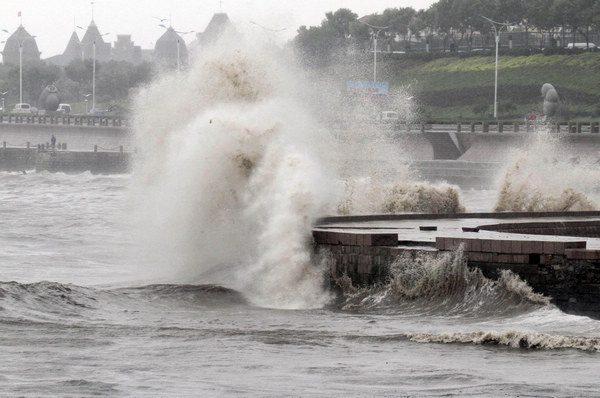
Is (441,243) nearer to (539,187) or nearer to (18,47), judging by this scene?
(539,187)

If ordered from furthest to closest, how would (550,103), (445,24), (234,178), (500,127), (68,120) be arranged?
(445,24)
(68,120)
(550,103)
(500,127)
(234,178)

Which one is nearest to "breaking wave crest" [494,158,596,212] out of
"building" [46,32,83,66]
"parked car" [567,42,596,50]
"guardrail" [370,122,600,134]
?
"guardrail" [370,122,600,134]

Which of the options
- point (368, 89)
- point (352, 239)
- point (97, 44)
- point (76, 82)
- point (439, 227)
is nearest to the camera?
point (352, 239)

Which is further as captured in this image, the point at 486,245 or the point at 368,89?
the point at 368,89

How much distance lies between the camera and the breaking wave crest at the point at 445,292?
46.6 feet

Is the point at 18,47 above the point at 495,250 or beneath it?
above

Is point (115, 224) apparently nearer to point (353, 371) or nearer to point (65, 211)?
point (65, 211)

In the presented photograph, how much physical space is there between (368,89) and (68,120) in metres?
19.4

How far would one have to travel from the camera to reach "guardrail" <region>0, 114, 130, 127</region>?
7425cm

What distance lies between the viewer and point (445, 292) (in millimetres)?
14914

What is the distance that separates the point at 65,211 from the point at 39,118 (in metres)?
43.7

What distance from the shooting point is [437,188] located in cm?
2388

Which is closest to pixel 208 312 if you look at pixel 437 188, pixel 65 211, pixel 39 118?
pixel 437 188

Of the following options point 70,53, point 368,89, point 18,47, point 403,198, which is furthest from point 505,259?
point 70,53
